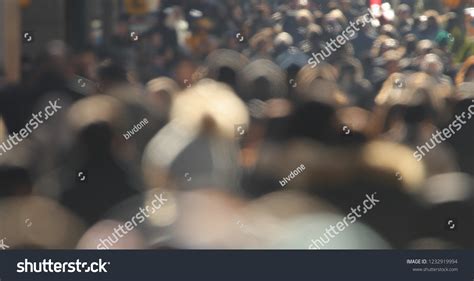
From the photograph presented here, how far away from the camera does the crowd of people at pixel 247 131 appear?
13.1 feet

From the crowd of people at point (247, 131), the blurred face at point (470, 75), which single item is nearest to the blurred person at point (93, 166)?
the crowd of people at point (247, 131)

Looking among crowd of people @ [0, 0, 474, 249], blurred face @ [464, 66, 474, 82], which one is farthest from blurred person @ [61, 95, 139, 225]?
blurred face @ [464, 66, 474, 82]

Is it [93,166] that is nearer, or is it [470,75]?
[93,166]

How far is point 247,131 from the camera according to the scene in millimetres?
4016

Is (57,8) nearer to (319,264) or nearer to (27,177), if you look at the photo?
(27,177)

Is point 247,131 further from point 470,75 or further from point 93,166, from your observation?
point 470,75

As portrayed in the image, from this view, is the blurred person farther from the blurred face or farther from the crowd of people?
the blurred face

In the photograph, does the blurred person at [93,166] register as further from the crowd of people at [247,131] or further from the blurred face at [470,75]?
the blurred face at [470,75]

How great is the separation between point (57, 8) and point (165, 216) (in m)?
1.05

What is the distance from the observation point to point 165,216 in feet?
13.1

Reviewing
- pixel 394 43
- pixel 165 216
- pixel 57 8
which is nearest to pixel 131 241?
pixel 165 216

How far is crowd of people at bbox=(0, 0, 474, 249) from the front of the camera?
13.1ft

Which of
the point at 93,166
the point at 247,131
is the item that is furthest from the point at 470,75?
the point at 93,166

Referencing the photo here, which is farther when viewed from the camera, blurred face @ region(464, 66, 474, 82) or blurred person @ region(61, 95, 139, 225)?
blurred face @ region(464, 66, 474, 82)
